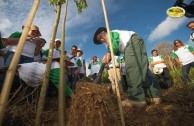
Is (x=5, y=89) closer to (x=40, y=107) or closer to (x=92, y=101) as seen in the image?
(x=40, y=107)

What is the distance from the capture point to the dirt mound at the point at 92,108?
2150 millimetres

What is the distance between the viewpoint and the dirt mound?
2.15m

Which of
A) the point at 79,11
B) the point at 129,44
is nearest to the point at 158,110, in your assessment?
the point at 129,44

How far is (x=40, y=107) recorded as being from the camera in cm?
209

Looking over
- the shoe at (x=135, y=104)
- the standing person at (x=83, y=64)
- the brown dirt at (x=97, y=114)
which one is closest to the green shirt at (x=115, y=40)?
the shoe at (x=135, y=104)

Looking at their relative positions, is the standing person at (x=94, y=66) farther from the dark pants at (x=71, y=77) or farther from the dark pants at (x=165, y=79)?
the dark pants at (x=165, y=79)

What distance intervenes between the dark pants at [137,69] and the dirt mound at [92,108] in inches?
46.2

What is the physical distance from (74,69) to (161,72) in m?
2.72

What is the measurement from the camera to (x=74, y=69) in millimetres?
6520

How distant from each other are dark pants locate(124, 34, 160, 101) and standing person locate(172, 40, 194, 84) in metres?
2.72

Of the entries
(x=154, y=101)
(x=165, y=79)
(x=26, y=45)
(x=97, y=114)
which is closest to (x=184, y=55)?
(x=165, y=79)

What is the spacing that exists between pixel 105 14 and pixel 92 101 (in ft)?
3.18

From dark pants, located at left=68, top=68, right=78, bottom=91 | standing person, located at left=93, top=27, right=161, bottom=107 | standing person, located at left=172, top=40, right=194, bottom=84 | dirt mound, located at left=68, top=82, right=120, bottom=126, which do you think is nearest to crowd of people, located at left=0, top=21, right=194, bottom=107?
standing person, located at left=93, top=27, right=161, bottom=107

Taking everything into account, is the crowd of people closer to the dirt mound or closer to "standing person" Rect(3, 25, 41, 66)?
"standing person" Rect(3, 25, 41, 66)
